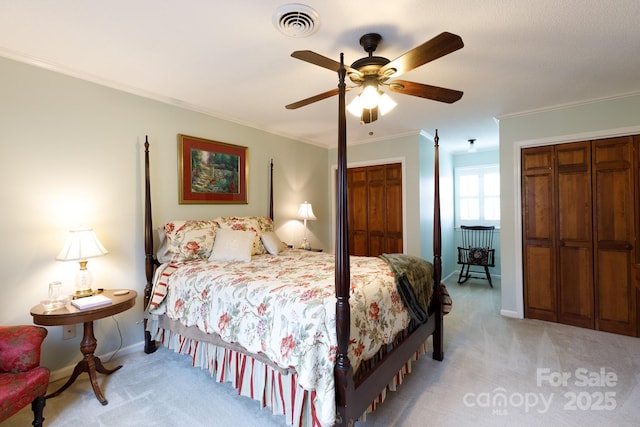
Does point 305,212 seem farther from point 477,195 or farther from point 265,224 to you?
point 477,195

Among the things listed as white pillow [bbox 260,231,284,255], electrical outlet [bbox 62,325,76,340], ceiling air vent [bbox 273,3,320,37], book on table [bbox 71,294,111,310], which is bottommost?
electrical outlet [bbox 62,325,76,340]

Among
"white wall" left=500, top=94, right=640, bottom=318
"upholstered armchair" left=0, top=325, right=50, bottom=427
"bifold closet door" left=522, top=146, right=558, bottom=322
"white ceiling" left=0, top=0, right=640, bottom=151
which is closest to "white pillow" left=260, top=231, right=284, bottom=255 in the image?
"white ceiling" left=0, top=0, right=640, bottom=151

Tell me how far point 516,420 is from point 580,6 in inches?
94.7

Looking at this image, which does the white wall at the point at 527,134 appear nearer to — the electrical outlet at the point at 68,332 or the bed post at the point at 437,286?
the bed post at the point at 437,286

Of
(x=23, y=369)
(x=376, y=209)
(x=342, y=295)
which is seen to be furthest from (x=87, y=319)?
(x=376, y=209)

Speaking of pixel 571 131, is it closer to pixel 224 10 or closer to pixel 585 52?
pixel 585 52

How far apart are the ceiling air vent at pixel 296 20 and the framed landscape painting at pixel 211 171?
180 cm

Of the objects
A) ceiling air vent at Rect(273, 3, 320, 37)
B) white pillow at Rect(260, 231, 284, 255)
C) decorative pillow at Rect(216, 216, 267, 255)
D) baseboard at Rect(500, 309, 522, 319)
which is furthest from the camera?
baseboard at Rect(500, 309, 522, 319)

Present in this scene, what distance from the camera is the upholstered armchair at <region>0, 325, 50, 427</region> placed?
1.54 meters

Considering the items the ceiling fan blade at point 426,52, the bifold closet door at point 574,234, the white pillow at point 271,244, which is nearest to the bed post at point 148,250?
the white pillow at point 271,244

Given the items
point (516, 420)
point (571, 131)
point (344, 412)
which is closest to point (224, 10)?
point (344, 412)

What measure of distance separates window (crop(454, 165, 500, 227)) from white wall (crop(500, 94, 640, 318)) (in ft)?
6.78

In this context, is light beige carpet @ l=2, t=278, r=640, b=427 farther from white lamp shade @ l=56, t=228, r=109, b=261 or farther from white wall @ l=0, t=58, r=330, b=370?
white lamp shade @ l=56, t=228, r=109, b=261

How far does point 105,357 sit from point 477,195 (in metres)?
5.87
